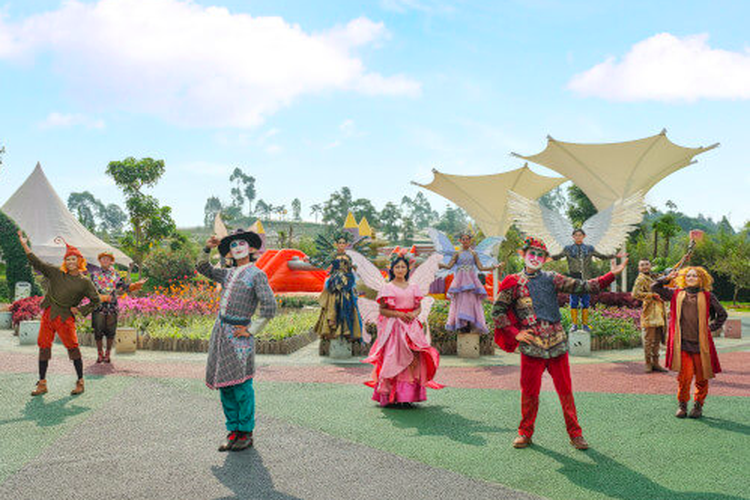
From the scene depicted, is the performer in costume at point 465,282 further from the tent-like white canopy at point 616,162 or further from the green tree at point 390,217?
the green tree at point 390,217

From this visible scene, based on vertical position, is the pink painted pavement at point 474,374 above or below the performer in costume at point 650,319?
below

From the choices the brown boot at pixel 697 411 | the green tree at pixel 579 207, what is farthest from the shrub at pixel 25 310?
the green tree at pixel 579 207

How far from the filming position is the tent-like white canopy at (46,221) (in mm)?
32938

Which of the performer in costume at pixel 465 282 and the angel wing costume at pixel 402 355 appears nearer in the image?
the angel wing costume at pixel 402 355

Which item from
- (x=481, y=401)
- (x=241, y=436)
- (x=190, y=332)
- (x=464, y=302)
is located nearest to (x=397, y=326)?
(x=481, y=401)

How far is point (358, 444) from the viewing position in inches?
201

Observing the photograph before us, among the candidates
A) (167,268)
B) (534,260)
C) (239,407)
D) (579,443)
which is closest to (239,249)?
(239,407)

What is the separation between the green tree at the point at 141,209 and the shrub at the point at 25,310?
2143 centimetres

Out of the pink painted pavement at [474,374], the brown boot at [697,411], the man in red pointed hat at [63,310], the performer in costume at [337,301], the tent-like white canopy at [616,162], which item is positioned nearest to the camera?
the brown boot at [697,411]

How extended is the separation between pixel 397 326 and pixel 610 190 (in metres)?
15.8

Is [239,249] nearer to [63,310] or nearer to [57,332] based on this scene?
[63,310]

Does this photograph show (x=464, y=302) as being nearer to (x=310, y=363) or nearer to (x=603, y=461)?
(x=310, y=363)

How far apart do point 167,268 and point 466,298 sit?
20.7 metres

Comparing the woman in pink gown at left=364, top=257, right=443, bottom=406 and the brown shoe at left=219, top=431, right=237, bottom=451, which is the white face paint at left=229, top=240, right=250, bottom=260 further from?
the woman in pink gown at left=364, top=257, right=443, bottom=406
